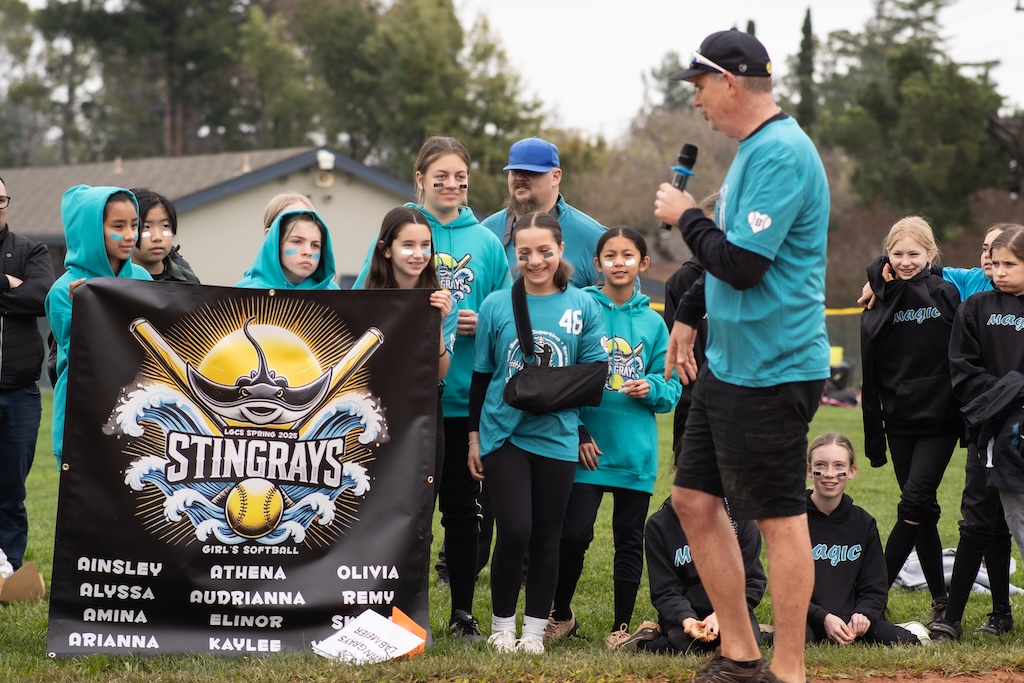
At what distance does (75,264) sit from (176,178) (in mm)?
26100

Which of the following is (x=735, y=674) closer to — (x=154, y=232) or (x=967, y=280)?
(x=967, y=280)

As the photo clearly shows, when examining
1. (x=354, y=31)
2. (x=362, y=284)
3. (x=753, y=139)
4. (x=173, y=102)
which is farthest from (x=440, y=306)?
(x=173, y=102)

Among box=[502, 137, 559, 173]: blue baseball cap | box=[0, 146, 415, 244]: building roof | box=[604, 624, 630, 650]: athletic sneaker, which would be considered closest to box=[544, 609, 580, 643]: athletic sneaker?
box=[604, 624, 630, 650]: athletic sneaker

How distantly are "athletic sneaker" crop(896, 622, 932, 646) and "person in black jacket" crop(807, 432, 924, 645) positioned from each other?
29 mm

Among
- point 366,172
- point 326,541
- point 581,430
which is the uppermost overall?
point 366,172

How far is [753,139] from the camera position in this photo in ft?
14.3

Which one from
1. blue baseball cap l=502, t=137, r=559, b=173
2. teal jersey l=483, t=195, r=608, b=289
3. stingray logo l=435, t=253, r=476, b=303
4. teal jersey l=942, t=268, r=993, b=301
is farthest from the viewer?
teal jersey l=942, t=268, r=993, b=301

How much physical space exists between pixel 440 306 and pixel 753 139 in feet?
5.64

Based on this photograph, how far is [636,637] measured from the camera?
5801 millimetres

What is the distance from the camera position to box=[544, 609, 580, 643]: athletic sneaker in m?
6.02

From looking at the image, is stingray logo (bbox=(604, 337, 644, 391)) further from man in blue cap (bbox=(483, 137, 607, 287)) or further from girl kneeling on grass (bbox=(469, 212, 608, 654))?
man in blue cap (bbox=(483, 137, 607, 287))

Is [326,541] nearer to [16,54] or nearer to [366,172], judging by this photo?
[366,172]

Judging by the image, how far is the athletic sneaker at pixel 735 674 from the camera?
442 centimetres

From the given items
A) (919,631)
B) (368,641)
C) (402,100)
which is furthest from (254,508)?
(402,100)
